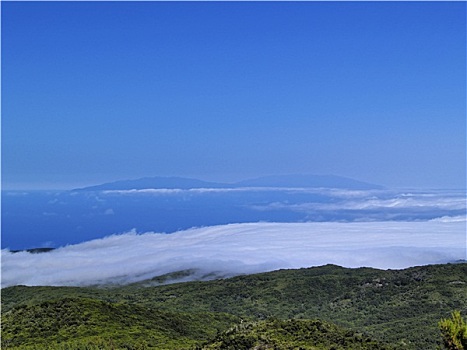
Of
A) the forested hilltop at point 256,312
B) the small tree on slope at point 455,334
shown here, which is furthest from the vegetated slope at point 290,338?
the small tree on slope at point 455,334

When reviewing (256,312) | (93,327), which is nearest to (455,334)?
(93,327)

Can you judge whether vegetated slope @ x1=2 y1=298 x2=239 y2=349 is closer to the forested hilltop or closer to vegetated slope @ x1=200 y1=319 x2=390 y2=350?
the forested hilltop

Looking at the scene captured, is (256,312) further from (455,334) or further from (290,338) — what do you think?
(455,334)

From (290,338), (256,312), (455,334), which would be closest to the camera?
(455,334)

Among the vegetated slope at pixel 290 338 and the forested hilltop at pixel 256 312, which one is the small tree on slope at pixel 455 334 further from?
the vegetated slope at pixel 290 338

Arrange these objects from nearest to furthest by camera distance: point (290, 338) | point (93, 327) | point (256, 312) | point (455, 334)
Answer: point (455, 334), point (290, 338), point (93, 327), point (256, 312)

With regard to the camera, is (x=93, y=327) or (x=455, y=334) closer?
(x=455, y=334)
